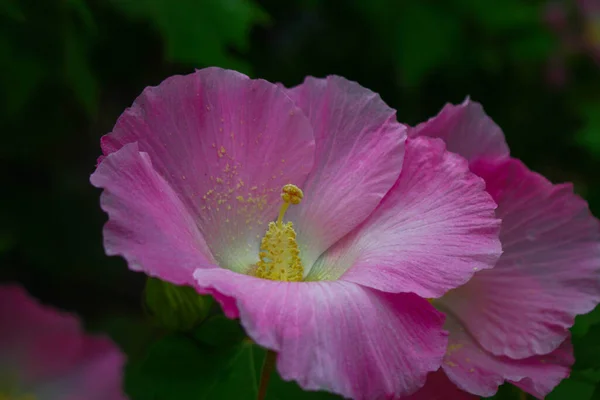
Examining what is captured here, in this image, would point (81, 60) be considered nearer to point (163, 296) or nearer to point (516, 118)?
point (163, 296)

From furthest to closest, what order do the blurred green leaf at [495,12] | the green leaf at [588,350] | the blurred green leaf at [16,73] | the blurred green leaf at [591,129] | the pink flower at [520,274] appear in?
1. the blurred green leaf at [495,12]
2. the blurred green leaf at [591,129]
3. the blurred green leaf at [16,73]
4. the green leaf at [588,350]
5. the pink flower at [520,274]

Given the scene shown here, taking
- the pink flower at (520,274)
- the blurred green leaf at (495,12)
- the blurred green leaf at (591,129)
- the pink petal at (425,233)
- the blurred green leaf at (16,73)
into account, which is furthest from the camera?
the blurred green leaf at (495,12)

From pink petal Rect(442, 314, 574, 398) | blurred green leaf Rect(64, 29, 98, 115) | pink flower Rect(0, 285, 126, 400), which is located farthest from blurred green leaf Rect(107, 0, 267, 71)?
pink petal Rect(442, 314, 574, 398)

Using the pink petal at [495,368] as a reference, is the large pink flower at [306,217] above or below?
above

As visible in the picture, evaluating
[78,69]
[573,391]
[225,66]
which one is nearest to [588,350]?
[573,391]

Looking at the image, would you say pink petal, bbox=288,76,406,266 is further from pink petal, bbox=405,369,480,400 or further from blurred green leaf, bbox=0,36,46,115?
blurred green leaf, bbox=0,36,46,115

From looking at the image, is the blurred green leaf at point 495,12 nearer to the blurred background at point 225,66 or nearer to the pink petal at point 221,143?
the blurred background at point 225,66

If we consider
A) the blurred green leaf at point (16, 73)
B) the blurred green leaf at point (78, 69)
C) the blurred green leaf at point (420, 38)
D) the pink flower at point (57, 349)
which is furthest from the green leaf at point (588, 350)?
the blurred green leaf at point (420, 38)

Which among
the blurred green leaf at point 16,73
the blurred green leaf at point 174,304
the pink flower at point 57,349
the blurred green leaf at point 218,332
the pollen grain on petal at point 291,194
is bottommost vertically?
the pink flower at point 57,349

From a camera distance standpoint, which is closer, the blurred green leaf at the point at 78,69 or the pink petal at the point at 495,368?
the pink petal at the point at 495,368

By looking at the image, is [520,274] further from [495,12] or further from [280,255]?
[495,12]
